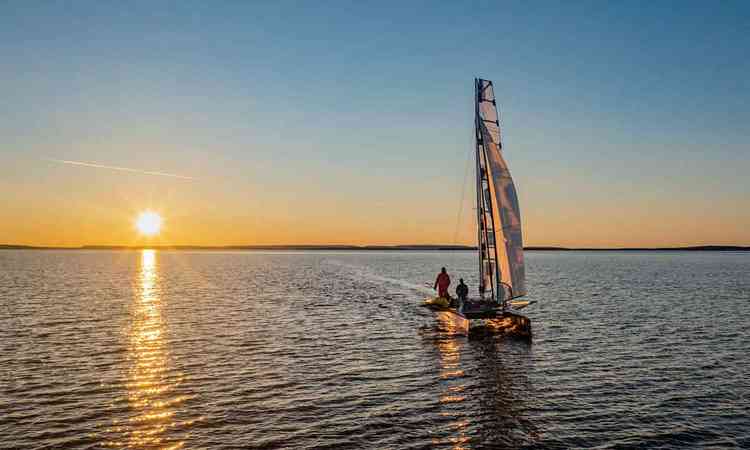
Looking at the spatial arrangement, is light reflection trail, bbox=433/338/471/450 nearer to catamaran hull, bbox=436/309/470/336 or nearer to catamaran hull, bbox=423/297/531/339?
catamaran hull, bbox=423/297/531/339

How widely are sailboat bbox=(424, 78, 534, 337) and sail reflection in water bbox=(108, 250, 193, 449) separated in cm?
1829

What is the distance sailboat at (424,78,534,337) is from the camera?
32812 millimetres

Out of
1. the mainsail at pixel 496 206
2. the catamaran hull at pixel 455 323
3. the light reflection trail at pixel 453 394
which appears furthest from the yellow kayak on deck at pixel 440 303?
the light reflection trail at pixel 453 394

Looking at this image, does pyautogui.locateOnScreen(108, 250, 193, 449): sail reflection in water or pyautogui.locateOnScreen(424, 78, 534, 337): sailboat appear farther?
pyautogui.locateOnScreen(424, 78, 534, 337): sailboat

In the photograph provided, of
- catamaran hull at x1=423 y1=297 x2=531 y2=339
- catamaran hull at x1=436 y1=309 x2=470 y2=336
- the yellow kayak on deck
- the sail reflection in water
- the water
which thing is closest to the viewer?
the sail reflection in water

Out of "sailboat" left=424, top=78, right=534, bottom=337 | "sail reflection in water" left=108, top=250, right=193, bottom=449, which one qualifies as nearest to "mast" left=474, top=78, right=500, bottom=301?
"sailboat" left=424, top=78, right=534, bottom=337

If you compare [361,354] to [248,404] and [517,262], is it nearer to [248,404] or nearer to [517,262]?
[248,404]

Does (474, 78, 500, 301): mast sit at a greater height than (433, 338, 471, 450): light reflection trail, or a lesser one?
greater

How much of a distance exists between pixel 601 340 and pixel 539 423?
673 inches

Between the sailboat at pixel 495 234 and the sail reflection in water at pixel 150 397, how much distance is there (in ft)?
60.0

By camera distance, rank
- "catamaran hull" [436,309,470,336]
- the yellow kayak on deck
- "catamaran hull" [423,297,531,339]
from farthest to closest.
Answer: the yellow kayak on deck, "catamaran hull" [436,309,470,336], "catamaran hull" [423,297,531,339]

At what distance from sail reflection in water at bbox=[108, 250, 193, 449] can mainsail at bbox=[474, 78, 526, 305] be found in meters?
20.7

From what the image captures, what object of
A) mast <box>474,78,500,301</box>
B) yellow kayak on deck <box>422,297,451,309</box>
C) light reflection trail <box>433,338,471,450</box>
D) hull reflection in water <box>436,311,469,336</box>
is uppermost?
mast <box>474,78,500,301</box>

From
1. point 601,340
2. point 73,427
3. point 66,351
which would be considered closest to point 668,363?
point 601,340
